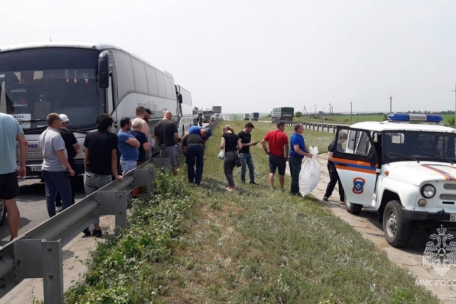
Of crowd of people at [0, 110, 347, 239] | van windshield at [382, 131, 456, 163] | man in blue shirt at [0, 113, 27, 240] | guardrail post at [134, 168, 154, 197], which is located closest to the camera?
man in blue shirt at [0, 113, 27, 240]

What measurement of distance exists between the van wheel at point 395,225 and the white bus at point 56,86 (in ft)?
22.3

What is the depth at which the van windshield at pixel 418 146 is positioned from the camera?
796 centimetres

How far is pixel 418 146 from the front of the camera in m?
8.12

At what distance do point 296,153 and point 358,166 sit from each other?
2.37m

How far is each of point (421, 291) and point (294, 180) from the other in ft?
19.1

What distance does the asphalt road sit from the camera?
7.28m

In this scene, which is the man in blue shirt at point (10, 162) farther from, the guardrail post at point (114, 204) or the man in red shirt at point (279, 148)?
the man in red shirt at point (279, 148)

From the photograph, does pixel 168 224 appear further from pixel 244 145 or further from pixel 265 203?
pixel 244 145

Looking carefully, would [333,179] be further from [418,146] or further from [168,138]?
[168,138]

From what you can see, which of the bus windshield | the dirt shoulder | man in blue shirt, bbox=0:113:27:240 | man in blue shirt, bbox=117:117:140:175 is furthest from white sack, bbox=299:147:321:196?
man in blue shirt, bbox=0:113:27:240

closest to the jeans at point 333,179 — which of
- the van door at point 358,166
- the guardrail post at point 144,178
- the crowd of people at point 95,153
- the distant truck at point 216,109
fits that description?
the crowd of people at point 95,153

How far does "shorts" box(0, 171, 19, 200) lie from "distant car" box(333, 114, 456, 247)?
5814 millimetres

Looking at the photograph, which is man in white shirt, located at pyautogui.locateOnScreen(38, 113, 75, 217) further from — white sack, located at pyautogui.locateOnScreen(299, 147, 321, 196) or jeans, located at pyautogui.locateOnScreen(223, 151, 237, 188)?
white sack, located at pyautogui.locateOnScreen(299, 147, 321, 196)

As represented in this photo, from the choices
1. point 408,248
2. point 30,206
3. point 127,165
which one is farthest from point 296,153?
point 30,206
